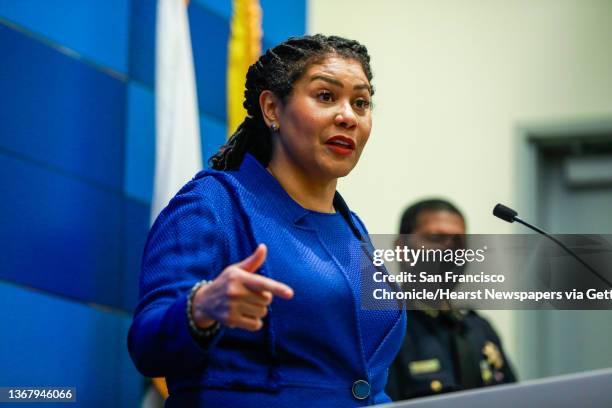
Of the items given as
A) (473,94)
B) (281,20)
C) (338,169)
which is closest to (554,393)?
(338,169)

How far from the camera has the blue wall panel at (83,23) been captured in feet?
9.36

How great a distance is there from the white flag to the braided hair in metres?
1.01

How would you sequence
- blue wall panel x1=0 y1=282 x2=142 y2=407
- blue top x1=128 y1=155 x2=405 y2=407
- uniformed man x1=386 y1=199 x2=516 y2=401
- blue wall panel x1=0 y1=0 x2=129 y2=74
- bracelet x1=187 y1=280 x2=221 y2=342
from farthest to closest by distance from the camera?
1. uniformed man x1=386 y1=199 x2=516 y2=401
2. blue wall panel x1=0 y1=0 x2=129 y2=74
3. blue wall panel x1=0 y1=282 x2=142 y2=407
4. blue top x1=128 y1=155 x2=405 y2=407
5. bracelet x1=187 y1=280 x2=221 y2=342

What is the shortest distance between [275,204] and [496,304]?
54 centimetres

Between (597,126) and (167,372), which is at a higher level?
(597,126)

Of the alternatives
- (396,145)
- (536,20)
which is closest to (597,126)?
(536,20)

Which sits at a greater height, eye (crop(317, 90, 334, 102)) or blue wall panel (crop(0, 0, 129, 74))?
blue wall panel (crop(0, 0, 129, 74))

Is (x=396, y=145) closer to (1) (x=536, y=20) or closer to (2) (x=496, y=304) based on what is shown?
(1) (x=536, y=20)

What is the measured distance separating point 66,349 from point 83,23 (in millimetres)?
849

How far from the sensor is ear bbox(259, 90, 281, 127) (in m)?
2.17

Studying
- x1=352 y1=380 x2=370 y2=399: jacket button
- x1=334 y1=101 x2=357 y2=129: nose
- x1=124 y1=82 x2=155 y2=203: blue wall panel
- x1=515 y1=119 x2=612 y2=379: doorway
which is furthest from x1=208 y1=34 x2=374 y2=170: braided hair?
x1=515 y1=119 x2=612 y2=379: doorway

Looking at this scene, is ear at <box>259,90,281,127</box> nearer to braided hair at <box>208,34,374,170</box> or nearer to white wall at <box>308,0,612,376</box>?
braided hair at <box>208,34,374,170</box>

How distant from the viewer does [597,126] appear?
5.47m

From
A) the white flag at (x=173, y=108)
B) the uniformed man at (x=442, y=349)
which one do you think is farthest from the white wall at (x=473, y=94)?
the white flag at (x=173, y=108)
